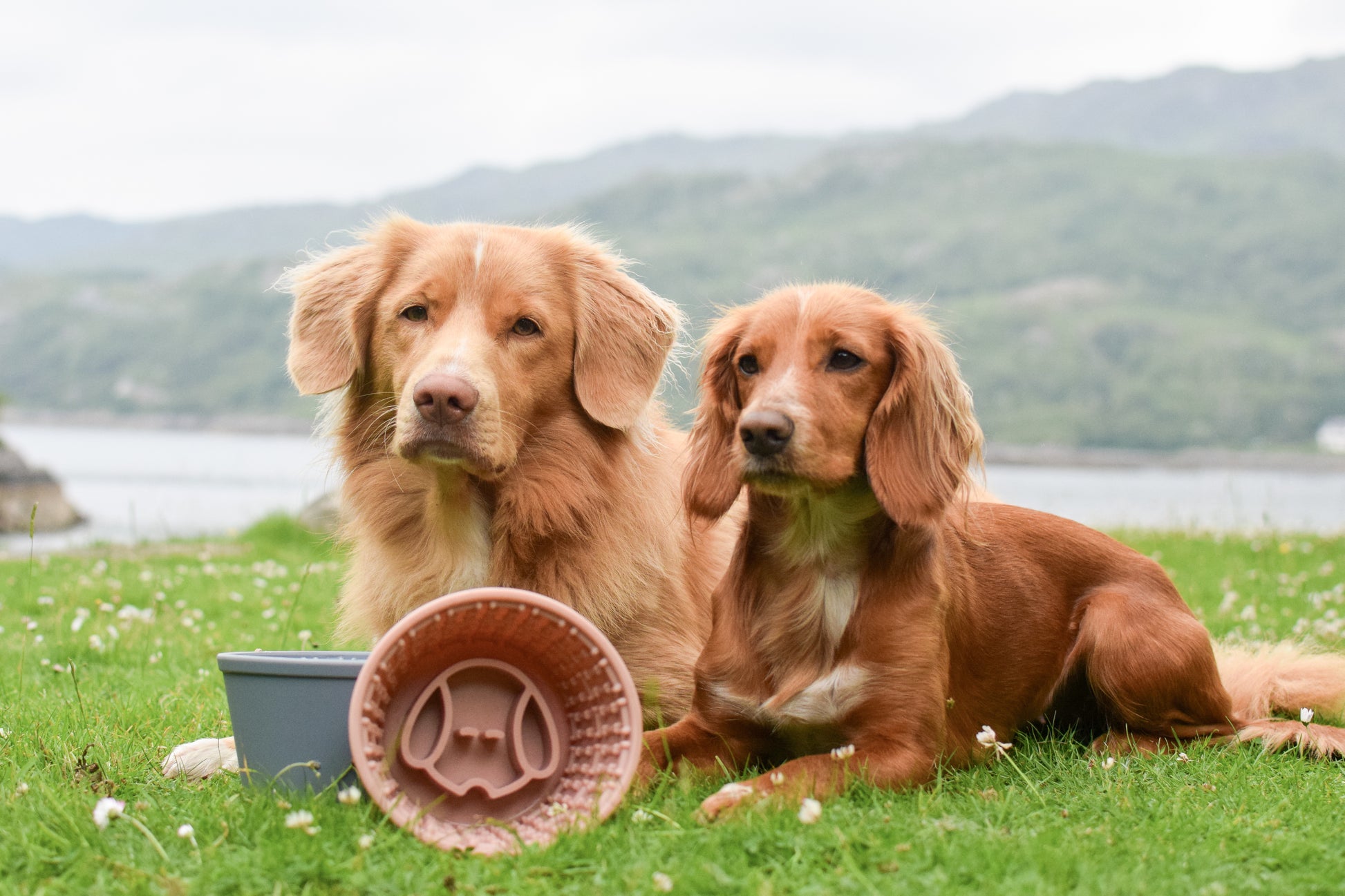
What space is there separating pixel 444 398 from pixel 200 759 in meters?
1.33

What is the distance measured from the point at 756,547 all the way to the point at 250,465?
30050 millimetres

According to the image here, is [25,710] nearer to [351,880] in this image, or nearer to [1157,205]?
[351,880]

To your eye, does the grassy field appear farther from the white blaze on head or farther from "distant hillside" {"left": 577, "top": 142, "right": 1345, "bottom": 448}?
"distant hillside" {"left": 577, "top": 142, "right": 1345, "bottom": 448}

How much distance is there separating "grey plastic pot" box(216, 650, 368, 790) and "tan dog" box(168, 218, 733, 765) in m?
0.98

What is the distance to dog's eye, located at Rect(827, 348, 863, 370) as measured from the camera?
3.68 meters

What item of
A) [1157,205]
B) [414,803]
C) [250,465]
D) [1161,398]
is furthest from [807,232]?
[414,803]

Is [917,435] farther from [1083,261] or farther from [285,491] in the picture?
[1083,261]

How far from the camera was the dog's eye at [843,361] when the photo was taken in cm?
368

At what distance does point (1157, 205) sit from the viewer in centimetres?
10862

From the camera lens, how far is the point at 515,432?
4.07 meters

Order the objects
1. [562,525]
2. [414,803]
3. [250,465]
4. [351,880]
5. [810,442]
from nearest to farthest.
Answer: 1. [351,880]
2. [414,803]
3. [810,442]
4. [562,525]
5. [250,465]

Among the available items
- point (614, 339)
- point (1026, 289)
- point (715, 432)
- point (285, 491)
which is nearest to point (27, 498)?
point (285, 491)

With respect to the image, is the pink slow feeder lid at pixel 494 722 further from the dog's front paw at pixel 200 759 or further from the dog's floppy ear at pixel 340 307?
the dog's floppy ear at pixel 340 307

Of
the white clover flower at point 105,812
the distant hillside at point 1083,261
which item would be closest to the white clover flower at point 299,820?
the white clover flower at point 105,812
